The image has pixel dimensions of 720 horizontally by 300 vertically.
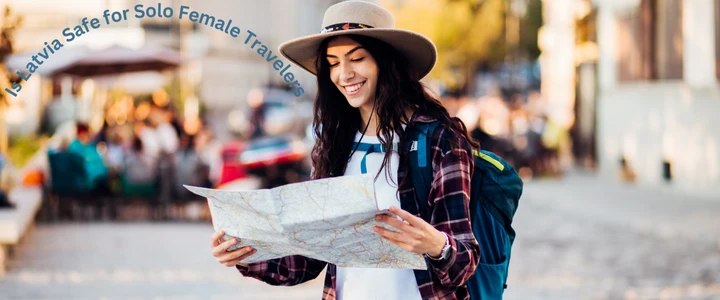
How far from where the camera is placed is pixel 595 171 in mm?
25172

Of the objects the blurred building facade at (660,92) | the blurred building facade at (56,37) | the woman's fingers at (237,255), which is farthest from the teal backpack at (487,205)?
the blurred building facade at (660,92)

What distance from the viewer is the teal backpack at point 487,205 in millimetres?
2805

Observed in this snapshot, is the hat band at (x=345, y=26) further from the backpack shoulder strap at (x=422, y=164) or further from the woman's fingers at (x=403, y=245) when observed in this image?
the woman's fingers at (x=403, y=245)

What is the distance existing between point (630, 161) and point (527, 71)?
33.4 m

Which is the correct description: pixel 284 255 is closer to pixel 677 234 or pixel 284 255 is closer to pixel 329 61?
pixel 329 61

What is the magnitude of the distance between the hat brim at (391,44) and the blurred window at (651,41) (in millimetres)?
16114

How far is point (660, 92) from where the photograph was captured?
63.7ft

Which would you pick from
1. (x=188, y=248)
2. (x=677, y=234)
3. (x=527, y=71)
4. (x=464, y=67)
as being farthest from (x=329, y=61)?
(x=527, y=71)

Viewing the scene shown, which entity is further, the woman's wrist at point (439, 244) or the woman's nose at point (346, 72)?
the woman's nose at point (346, 72)

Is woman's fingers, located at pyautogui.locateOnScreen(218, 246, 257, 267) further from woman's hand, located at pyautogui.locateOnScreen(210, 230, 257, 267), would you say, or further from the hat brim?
the hat brim

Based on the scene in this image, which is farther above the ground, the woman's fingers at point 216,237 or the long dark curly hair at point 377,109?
the long dark curly hair at point 377,109

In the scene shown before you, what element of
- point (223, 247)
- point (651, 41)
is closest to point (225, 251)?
point (223, 247)

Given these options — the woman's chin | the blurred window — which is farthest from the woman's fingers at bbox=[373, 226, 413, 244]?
the blurred window

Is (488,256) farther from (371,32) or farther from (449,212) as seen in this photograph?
(371,32)
